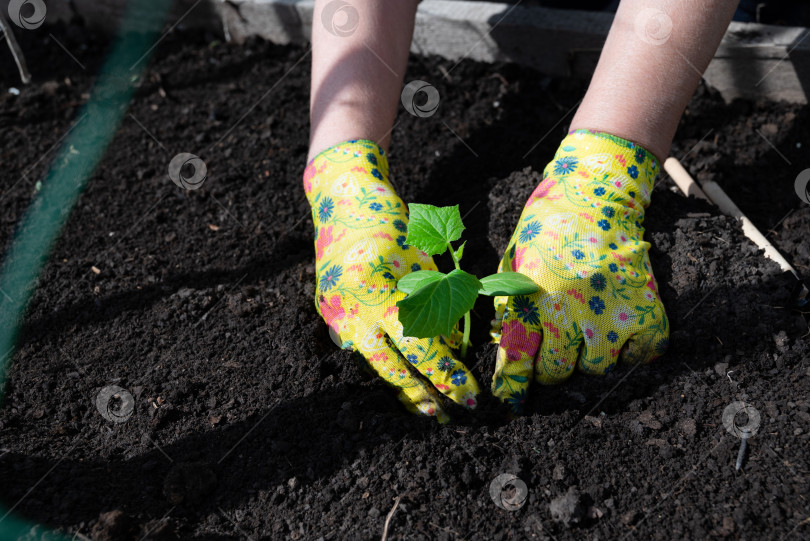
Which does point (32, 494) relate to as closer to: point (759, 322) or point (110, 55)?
point (759, 322)

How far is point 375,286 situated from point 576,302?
48 cm

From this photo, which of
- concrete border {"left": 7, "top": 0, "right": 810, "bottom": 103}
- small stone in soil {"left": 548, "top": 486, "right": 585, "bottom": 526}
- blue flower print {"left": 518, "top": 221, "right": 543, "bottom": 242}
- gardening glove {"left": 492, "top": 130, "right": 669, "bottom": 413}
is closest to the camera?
small stone in soil {"left": 548, "top": 486, "right": 585, "bottom": 526}

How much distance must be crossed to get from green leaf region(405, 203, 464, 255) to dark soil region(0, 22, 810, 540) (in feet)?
1.09

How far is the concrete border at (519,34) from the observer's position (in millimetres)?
2379

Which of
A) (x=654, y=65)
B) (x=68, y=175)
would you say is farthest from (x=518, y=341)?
(x=68, y=175)

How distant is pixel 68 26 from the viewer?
131 inches

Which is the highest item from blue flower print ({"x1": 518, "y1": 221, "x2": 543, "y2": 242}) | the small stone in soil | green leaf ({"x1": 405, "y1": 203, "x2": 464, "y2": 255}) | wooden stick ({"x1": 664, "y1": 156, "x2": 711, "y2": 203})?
green leaf ({"x1": 405, "y1": 203, "x2": 464, "y2": 255})

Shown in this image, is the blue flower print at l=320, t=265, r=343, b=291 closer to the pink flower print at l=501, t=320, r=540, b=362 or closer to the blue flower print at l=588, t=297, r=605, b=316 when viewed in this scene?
the pink flower print at l=501, t=320, r=540, b=362

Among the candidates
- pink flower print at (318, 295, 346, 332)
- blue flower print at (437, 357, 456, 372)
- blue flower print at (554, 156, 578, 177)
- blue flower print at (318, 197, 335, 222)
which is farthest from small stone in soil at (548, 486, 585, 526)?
blue flower print at (318, 197, 335, 222)

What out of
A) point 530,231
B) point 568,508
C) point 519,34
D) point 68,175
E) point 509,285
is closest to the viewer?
point 568,508

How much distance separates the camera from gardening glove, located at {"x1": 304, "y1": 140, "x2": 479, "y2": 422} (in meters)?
1.59

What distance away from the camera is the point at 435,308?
1408mm

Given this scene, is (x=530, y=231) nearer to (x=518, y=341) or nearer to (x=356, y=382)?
(x=518, y=341)

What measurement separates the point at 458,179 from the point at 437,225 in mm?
813
